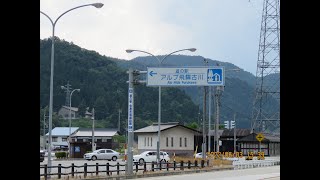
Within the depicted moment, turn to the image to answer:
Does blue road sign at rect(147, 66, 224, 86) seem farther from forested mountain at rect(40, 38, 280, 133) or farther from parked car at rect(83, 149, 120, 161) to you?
forested mountain at rect(40, 38, 280, 133)

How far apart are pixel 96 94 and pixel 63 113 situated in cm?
1089

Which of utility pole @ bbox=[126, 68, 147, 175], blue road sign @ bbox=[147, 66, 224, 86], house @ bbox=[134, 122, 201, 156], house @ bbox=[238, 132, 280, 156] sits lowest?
house @ bbox=[238, 132, 280, 156]

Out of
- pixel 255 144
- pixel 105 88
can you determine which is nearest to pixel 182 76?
pixel 255 144

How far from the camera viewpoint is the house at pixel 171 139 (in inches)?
2430

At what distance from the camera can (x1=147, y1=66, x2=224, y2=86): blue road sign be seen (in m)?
34.3

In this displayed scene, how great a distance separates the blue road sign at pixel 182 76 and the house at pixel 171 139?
26359mm

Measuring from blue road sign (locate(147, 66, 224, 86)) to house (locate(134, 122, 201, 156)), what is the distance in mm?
26359

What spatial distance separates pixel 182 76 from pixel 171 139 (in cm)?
2857

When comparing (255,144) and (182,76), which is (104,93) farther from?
(182,76)

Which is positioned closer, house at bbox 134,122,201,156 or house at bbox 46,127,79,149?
house at bbox 134,122,201,156

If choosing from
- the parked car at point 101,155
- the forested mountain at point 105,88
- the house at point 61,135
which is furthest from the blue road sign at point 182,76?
the forested mountain at point 105,88

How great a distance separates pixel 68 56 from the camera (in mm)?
108688

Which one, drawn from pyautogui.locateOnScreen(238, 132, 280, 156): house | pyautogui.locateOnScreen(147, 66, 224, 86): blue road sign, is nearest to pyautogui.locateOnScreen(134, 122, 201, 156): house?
pyautogui.locateOnScreen(238, 132, 280, 156): house

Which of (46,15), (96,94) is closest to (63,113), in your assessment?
(96,94)
